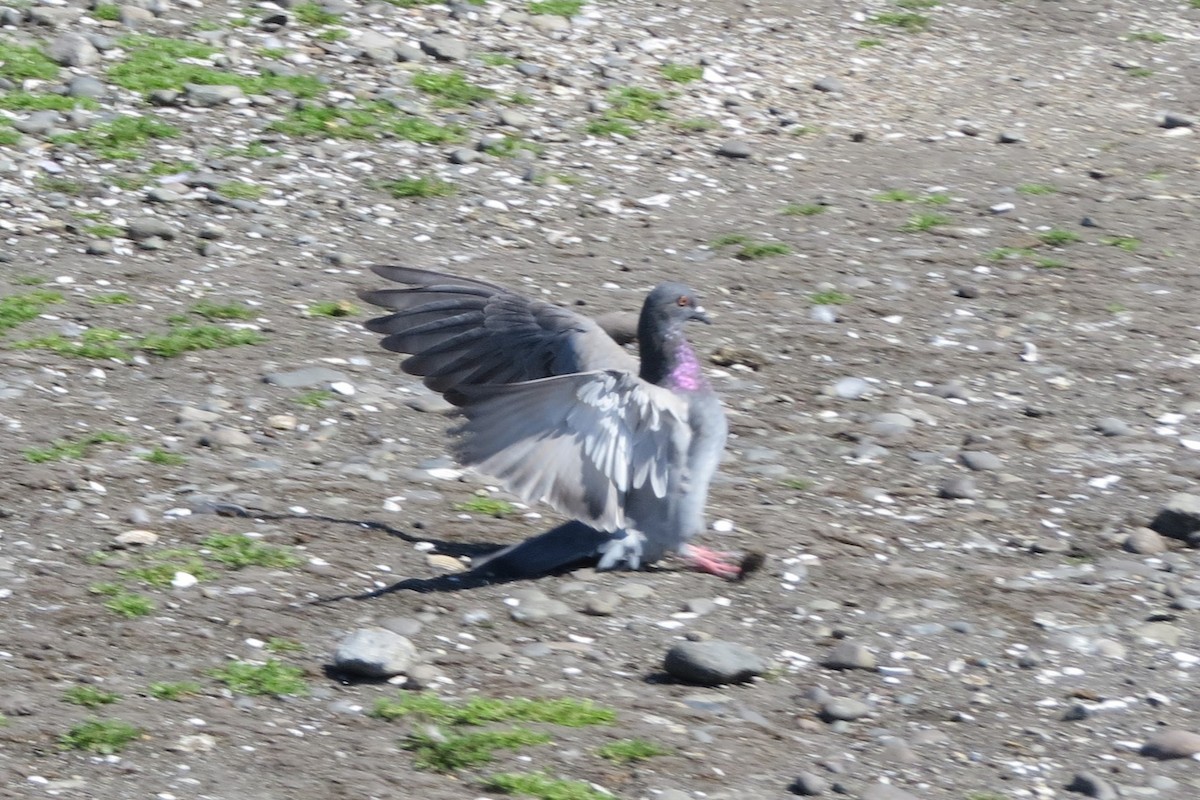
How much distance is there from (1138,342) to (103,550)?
4388 mm

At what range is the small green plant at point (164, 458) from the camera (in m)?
5.70

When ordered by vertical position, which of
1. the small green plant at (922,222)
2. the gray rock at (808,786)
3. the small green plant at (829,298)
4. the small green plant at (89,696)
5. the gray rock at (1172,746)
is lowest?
the small green plant at (89,696)

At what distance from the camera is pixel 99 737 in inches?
156

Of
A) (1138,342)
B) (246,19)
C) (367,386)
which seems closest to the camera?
(367,386)

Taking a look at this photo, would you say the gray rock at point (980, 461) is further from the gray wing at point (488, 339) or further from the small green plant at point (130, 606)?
the small green plant at point (130, 606)

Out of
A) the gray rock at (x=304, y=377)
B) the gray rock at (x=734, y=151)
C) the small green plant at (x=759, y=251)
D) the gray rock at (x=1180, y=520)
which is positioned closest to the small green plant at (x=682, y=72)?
the gray rock at (x=734, y=151)

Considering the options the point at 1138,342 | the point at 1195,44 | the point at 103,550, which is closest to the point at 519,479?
the point at 103,550

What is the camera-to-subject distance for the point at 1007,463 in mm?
6023

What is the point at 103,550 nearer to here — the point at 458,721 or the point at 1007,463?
the point at 458,721

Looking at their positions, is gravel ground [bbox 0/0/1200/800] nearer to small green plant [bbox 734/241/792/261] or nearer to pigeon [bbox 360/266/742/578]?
small green plant [bbox 734/241/792/261]

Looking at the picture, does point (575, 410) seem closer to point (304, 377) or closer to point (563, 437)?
point (563, 437)

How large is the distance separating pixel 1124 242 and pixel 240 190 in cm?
438

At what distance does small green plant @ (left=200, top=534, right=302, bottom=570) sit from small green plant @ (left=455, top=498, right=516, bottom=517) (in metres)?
0.69

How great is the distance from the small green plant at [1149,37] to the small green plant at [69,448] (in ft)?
28.1
